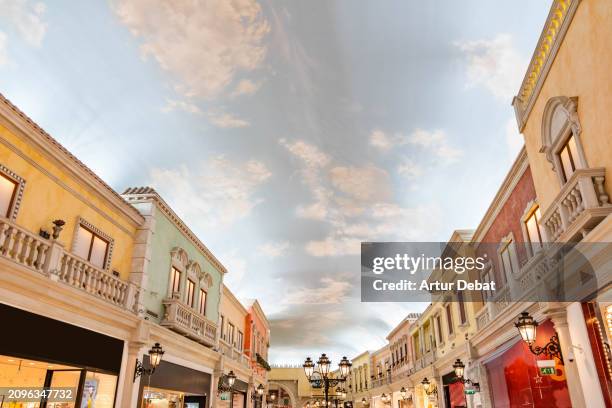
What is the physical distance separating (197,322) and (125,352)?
4242 mm

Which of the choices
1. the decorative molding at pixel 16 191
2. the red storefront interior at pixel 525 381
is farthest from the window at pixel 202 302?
the red storefront interior at pixel 525 381

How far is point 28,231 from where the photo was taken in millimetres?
7195

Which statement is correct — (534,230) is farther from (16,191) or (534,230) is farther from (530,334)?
(16,191)

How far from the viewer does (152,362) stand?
999cm

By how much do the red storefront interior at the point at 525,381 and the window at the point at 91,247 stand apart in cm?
970

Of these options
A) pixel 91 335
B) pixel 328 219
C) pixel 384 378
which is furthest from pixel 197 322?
pixel 384 378

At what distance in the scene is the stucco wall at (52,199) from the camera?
7.64 m

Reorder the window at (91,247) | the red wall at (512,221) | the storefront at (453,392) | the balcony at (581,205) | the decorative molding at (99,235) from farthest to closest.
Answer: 1. the storefront at (453,392)
2. the red wall at (512,221)
3. the window at (91,247)
4. the decorative molding at (99,235)
5. the balcony at (581,205)

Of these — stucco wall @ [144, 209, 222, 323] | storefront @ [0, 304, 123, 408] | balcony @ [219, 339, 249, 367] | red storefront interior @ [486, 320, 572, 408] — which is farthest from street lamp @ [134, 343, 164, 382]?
red storefront interior @ [486, 320, 572, 408]

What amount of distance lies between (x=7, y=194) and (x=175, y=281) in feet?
22.5

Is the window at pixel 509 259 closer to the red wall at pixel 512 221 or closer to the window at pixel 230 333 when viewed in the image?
the red wall at pixel 512 221

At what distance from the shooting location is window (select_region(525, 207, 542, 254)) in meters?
9.95

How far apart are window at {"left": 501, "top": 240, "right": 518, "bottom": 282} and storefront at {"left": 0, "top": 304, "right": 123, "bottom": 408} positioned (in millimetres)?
9873

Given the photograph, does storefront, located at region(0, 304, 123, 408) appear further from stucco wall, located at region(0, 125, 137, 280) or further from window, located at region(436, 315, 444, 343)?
window, located at region(436, 315, 444, 343)
